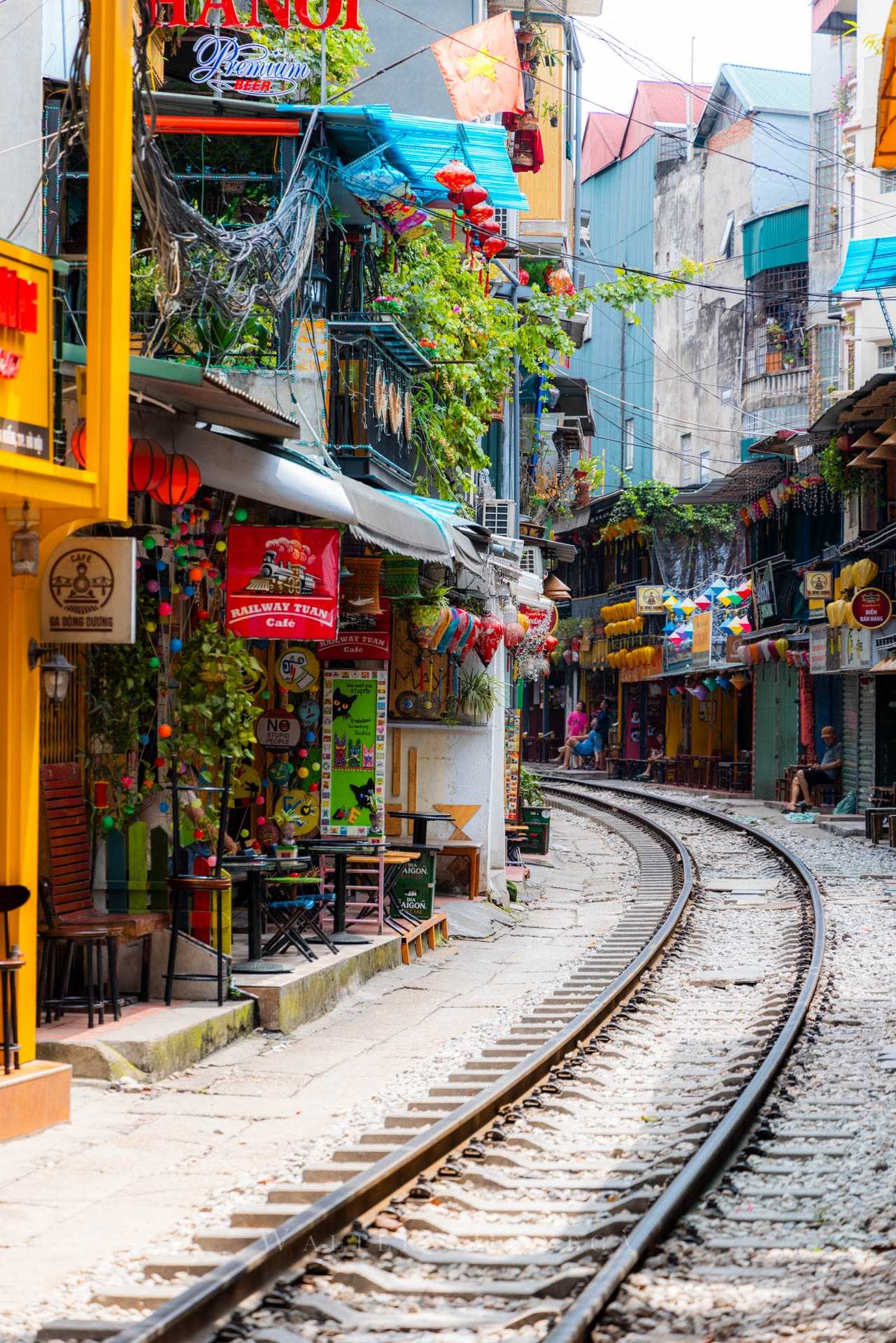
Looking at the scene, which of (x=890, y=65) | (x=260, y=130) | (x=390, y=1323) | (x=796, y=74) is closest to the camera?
(x=390, y=1323)

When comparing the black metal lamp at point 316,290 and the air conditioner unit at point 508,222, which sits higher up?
the air conditioner unit at point 508,222

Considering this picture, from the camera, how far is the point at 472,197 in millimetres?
14859

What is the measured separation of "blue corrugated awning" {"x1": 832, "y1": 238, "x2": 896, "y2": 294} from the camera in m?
25.9

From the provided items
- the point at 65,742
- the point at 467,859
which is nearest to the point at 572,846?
the point at 467,859

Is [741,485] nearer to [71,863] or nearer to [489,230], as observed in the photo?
[489,230]

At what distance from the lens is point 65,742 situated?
33.2ft

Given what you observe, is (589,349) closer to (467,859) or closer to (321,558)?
(467,859)

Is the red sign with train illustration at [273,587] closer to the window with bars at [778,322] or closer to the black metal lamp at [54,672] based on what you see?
the black metal lamp at [54,672]

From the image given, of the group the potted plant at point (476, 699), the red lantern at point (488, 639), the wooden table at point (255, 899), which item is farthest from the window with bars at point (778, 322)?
the wooden table at point (255, 899)

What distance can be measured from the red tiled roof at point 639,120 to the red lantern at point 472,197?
4078cm

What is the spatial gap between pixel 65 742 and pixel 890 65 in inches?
310

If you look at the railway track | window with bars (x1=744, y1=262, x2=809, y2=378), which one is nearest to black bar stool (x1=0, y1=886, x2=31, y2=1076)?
the railway track

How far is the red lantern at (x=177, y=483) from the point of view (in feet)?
32.4

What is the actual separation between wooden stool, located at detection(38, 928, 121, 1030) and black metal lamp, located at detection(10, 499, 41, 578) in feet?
7.35
